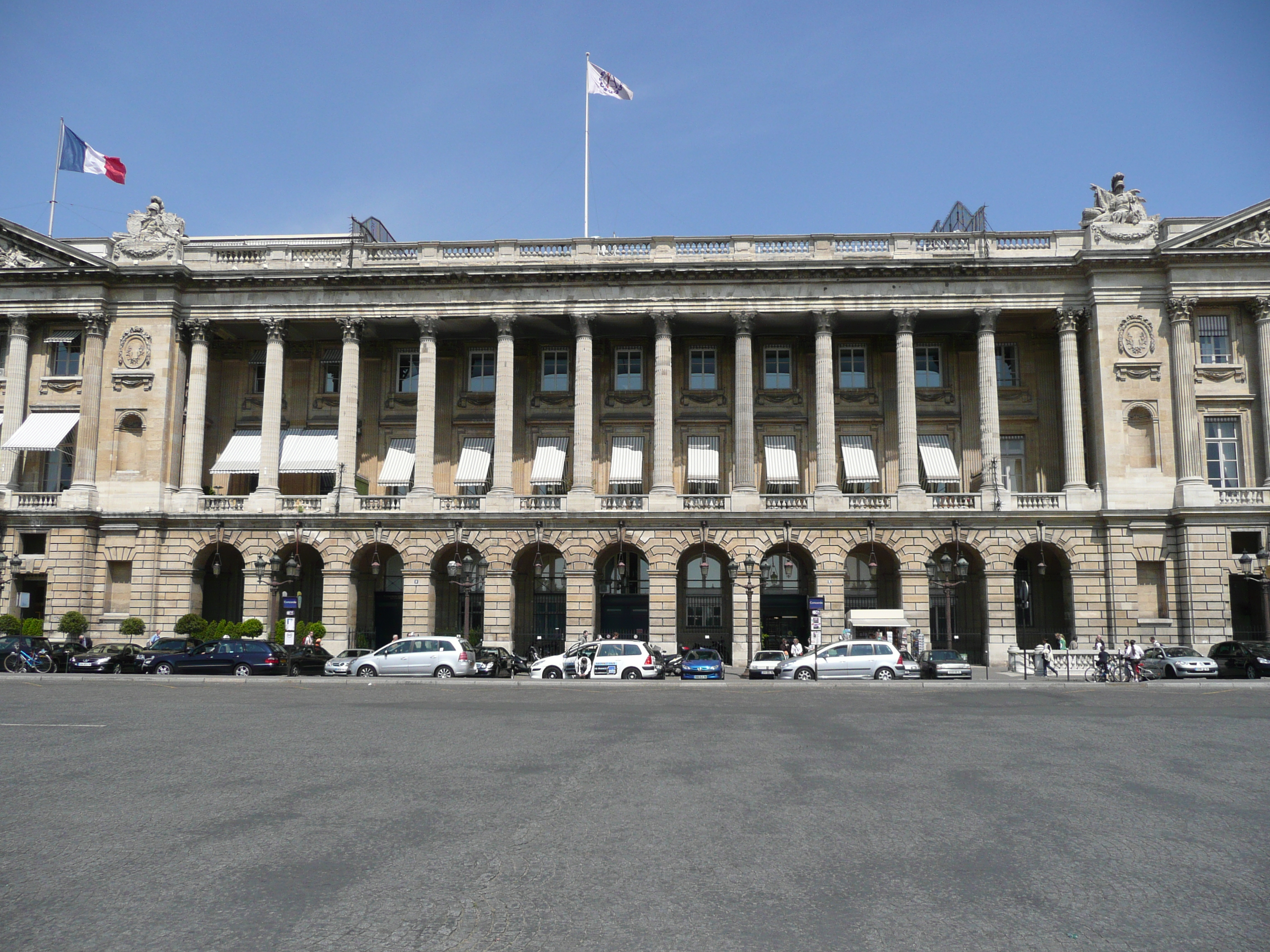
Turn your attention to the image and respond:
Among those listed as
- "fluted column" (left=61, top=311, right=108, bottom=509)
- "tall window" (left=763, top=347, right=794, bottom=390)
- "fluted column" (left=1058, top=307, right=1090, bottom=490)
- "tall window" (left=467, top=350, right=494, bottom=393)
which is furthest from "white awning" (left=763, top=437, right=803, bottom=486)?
"fluted column" (left=61, top=311, right=108, bottom=509)

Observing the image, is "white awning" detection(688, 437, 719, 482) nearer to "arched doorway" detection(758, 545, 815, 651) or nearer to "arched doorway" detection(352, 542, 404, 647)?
"arched doorway" detection(758, 545, 815, 651)

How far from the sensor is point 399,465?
48.5 metres

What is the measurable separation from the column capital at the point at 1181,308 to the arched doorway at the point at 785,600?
772 inches

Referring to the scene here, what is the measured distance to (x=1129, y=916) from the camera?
7.27m

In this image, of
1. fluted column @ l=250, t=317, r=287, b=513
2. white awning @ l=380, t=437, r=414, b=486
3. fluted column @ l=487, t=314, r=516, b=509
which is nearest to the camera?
fluted column @ l=487, t=314, r=516, b=509

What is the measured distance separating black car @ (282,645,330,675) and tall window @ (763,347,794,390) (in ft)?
79.8

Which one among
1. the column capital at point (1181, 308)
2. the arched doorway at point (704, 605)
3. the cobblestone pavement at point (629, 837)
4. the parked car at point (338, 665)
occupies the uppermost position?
the column capital at point (1181, 308)

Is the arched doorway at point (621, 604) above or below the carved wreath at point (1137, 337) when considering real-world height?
below

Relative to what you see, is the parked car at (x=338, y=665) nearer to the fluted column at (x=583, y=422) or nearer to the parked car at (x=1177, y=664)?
the fluted column at (x=583, y=422)

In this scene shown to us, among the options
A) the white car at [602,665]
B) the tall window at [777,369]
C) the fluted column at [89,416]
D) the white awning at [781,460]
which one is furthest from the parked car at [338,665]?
the tall window at [777,369]

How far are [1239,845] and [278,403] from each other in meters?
44.4

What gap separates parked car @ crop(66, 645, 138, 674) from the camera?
117 feet

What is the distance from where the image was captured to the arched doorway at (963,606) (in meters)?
44.1

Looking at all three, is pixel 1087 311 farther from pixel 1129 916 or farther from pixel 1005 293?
pixel 1129 916
